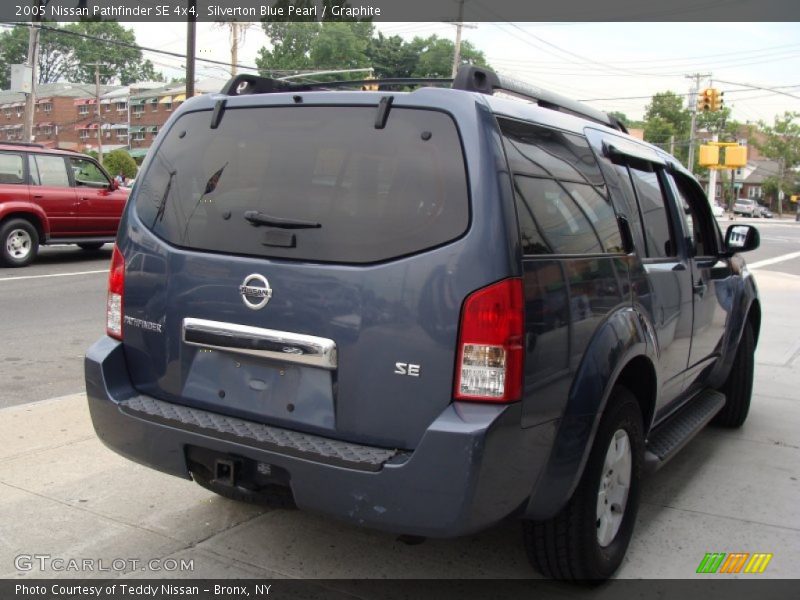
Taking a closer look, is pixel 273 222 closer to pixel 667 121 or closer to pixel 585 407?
pixel 585 407

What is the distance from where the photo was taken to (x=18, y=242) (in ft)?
42.8

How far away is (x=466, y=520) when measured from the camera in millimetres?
2477

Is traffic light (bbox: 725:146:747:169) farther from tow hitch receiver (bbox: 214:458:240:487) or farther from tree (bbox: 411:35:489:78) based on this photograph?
tow hitch receiver (bbox: 214:458:240:487)

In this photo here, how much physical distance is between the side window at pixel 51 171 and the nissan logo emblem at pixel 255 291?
1213 centimetres

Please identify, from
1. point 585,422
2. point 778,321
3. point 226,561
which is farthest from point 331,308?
point 778,321

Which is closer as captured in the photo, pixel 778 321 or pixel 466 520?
pixel 466 520

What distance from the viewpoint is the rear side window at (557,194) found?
276cm

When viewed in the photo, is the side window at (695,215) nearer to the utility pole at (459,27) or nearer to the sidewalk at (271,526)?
the sidewalk at (271,526)

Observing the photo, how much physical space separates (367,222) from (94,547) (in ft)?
6.34

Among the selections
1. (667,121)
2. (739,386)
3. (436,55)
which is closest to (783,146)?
(667,121)

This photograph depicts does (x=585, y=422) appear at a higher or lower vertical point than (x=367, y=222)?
lower

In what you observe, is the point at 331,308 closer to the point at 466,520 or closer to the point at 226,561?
the point at 466,520

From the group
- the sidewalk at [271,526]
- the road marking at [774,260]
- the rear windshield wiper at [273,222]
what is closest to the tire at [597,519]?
the sidewalk at [271,526]

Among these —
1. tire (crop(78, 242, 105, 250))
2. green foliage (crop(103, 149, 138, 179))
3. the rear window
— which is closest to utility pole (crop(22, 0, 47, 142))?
tire (crop(78, 242, 105, 250))
